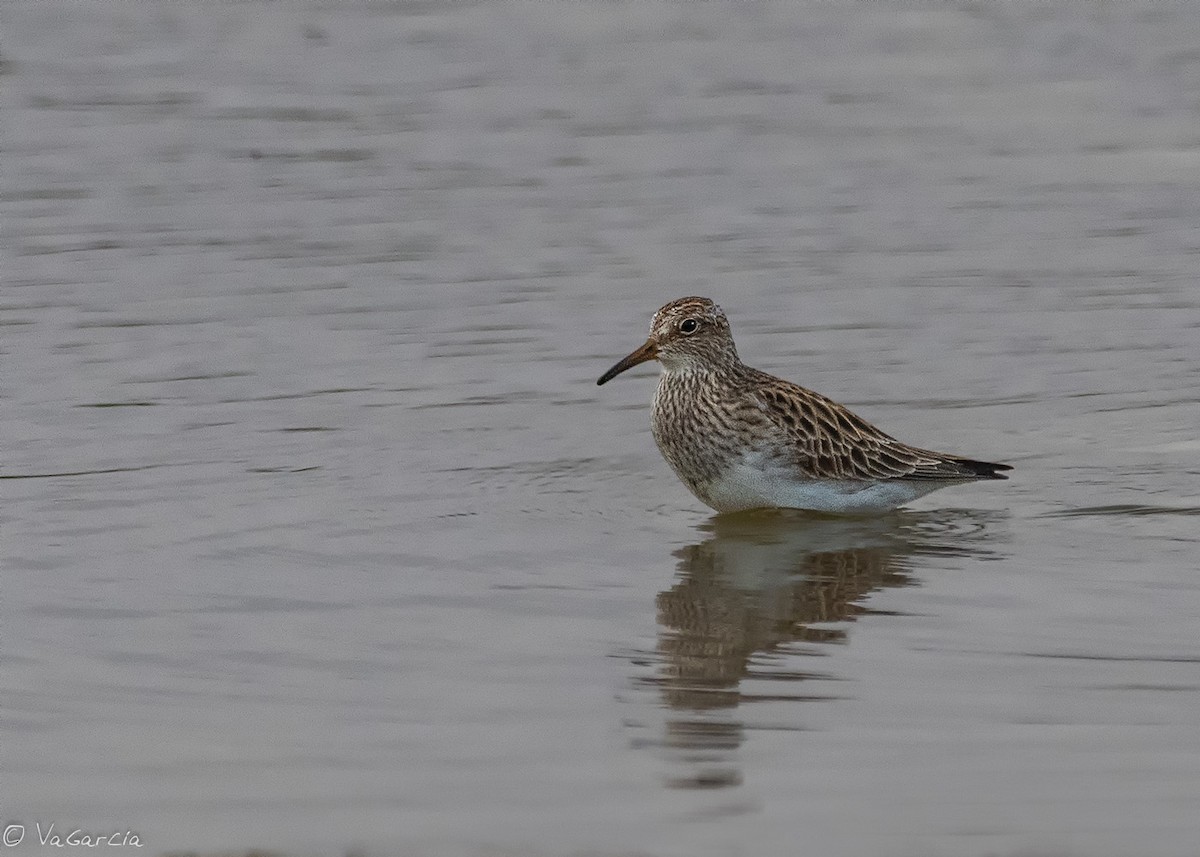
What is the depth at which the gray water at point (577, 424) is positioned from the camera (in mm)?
8656

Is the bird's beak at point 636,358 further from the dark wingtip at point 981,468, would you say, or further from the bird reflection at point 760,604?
the dark wingtip at point 981,468

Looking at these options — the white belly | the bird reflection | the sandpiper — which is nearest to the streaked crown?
the sandpiper

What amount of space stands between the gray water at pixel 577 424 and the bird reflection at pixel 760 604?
43 mm

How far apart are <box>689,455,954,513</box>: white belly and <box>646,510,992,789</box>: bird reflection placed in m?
0.15

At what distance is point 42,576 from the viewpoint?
11.6 meters

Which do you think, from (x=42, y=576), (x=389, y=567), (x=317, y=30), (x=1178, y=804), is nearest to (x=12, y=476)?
(x=42, y=576)

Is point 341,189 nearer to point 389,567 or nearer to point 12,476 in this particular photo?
point 12,476

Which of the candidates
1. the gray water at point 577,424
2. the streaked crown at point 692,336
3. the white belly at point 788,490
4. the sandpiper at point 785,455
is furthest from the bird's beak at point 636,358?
the white belly at point 788,490

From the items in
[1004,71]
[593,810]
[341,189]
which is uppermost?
[1004,71]

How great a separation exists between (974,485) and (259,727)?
6.33 metres

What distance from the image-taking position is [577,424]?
584 inches

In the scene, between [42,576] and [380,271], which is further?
[380,271]

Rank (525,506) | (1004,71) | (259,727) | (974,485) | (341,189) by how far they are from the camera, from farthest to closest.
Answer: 1. (1004,71)
2. (341,189)
3. (974,485)
4. (525,506)
5. (259,727)

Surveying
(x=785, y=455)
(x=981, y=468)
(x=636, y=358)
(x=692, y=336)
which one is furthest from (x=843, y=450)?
(x=636, y=358)
